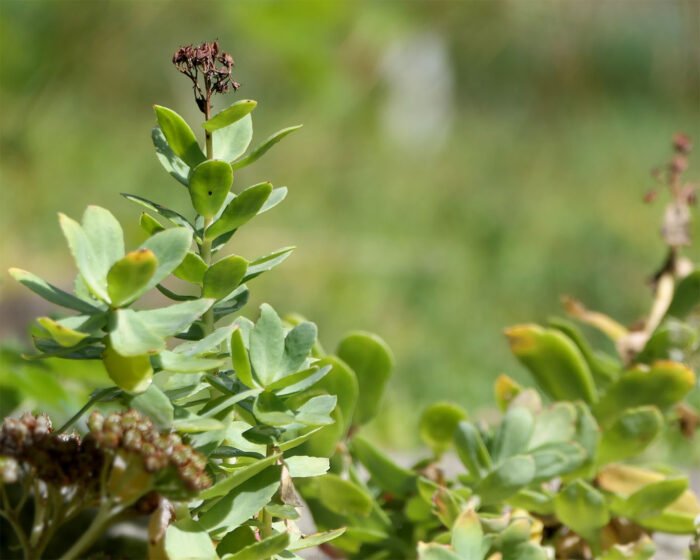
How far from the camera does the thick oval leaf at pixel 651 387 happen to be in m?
0.69

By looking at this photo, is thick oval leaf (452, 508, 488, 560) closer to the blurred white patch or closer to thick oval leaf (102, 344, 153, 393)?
thick oval leaf (102, 344, 153, 393)

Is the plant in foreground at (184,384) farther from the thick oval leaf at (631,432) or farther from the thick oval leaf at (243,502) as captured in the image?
the thick oval leaf at (631,432)

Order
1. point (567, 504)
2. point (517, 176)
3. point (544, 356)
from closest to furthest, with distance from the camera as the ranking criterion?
point (567, 504)
point (544, 356)
point (517, 176)

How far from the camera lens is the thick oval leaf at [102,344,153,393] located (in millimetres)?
431

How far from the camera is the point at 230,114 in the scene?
1.50ft

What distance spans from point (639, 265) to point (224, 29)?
173 centimetres

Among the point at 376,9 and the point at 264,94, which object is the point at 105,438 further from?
the point at 264,94

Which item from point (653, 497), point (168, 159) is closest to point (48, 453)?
point (168, 159)

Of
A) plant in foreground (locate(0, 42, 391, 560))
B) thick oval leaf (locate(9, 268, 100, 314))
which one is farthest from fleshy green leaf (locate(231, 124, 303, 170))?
thick oval leaf (locate(9, 268, 100, 314))

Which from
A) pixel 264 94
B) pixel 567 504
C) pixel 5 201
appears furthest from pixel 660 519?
pixel 264 94

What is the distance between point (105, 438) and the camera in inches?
16.1

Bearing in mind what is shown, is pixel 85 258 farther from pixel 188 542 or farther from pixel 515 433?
pixel 515 433

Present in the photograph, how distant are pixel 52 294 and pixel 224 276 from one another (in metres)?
0.08

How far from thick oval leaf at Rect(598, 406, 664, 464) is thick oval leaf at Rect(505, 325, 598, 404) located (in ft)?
0.19
